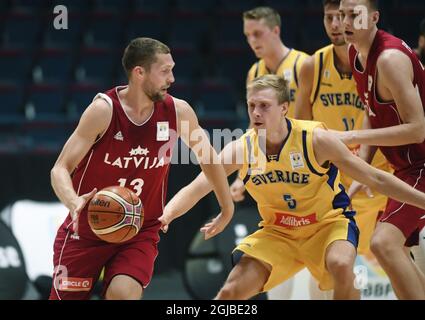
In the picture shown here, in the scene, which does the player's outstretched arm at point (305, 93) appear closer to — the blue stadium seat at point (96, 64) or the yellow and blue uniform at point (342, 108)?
the yellow and blue uniform at point (342, 108)

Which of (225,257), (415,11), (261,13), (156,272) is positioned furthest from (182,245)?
(415,11)

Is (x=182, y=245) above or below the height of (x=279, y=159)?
below

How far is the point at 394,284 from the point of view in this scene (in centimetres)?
501

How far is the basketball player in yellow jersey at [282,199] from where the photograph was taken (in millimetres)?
5108

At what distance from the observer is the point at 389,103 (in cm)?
529

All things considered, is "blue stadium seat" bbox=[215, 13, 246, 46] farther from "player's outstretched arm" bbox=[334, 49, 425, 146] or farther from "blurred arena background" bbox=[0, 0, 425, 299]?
"player's outstretched arm" bbox=[334, 49, 425, 146]

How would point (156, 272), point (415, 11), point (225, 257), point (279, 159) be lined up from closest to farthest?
point (279, 159) < point (225, 257) < point (156, 272) < point (415, 11)

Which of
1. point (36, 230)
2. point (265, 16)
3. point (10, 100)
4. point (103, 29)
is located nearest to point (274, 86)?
point (265, 16)

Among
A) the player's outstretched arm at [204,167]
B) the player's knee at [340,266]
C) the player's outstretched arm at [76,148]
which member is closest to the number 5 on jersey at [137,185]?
the player's outstretched arm at [204,167]

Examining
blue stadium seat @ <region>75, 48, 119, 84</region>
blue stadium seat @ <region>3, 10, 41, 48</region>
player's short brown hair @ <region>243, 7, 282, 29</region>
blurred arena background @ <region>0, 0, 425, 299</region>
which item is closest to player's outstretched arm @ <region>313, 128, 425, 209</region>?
player's short brown hair @ <region>243, 7, 282, 29</region>

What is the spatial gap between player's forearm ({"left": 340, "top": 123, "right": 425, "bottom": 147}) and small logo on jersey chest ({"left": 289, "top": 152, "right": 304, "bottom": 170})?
30cm

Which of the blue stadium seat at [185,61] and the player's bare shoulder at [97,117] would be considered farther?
the blue stadium seat at [185,61]

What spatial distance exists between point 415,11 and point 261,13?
4862 mm

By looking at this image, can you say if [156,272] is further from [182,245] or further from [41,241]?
[41,241]
